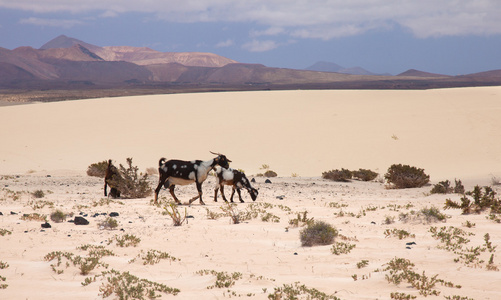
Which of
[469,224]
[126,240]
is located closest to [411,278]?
[469,224]

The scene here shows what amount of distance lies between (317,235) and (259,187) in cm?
857

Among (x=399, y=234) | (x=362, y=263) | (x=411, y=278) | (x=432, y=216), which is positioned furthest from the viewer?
(x=432, y=216)

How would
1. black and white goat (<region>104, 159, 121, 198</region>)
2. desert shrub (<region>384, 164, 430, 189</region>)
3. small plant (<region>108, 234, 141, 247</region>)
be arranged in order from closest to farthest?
small plant (<region>108, 234, 141, 247</region>)
black and white goat (<region>104, 159, 121, 198</region>)
desert shrub (<region>384, 164, 430, 189</region>)

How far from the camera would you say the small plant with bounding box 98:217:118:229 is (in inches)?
371

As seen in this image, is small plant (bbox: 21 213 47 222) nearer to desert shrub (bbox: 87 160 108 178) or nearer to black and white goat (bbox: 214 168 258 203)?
black and white goat (bbox: 214 168 258 203)

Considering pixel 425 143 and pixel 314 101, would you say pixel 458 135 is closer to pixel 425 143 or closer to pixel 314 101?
pixel 425 143

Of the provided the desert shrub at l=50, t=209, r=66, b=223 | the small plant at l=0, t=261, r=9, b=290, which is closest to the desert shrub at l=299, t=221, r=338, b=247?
the small plant at l=0, t=261, r=9, b=290

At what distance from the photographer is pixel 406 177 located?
57.4ft

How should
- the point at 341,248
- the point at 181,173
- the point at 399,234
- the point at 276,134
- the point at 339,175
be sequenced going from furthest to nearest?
1. the point at 276,134
2. the point at 339,175
3. the point at 181,173
4. the point at 399,234
5. the point at 341,248

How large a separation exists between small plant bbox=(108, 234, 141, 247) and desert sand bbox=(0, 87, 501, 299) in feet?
0.28

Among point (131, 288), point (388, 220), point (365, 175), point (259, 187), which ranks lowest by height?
point (365, 175)

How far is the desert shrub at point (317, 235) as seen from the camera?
8.17 m

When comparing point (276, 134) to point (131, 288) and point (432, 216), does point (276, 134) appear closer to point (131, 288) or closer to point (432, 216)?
point (432, 216)

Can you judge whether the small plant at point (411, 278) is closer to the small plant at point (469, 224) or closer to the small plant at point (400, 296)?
the small plant at point (400, 296)
